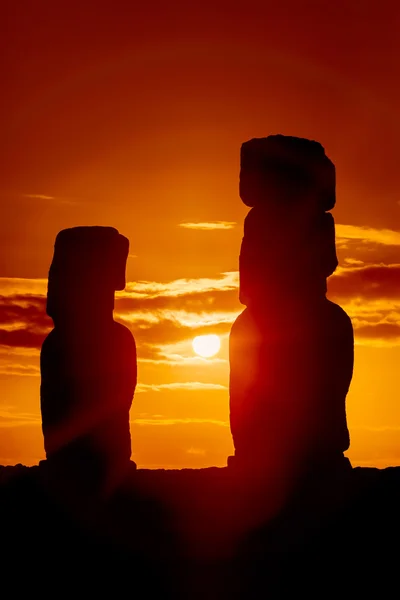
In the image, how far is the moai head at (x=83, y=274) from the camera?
2616 cm

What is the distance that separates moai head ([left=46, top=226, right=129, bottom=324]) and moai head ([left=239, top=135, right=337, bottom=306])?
3134 millimetres

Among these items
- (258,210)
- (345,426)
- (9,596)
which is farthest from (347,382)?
(9,596)

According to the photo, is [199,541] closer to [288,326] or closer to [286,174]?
[288,326]

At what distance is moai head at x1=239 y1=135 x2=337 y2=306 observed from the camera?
78.4 feet

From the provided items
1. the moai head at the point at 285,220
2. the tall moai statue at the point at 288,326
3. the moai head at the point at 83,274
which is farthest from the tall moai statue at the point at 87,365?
the moai head at the point at 285,220

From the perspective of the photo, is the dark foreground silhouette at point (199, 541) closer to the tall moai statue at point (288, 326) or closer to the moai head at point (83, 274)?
the tall moai statue at point (288, 326)

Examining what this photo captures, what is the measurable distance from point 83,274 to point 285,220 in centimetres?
432

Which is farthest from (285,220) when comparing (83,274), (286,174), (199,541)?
(199,541)

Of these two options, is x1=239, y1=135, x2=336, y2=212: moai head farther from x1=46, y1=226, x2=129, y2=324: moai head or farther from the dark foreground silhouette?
the dark foreground silhouette

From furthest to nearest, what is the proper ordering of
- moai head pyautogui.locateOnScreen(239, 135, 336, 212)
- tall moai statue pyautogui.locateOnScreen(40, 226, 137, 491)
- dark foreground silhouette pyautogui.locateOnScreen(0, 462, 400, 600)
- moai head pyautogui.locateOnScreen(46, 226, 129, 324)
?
moai head pyautogui.locateOnScreen(46, 226, 129, 324)
tall moai statue pyautogui.locateOnScreen(40, 226, 137, 491)
moai head pyautogui.locateOnScreen(239, 135, 336, 212)
dark foreground silhouette pyautogui.locateOnScreen(0, 462, 400, 600)

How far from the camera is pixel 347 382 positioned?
2398 cm

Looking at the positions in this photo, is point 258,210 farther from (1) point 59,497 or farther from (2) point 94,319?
(1) point 59,497

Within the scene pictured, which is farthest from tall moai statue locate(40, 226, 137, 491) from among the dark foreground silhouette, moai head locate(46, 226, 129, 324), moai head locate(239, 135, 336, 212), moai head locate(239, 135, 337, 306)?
moai head locate(239, 135, 336, 212)

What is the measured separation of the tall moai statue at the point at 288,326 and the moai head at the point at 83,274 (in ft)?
10.4
